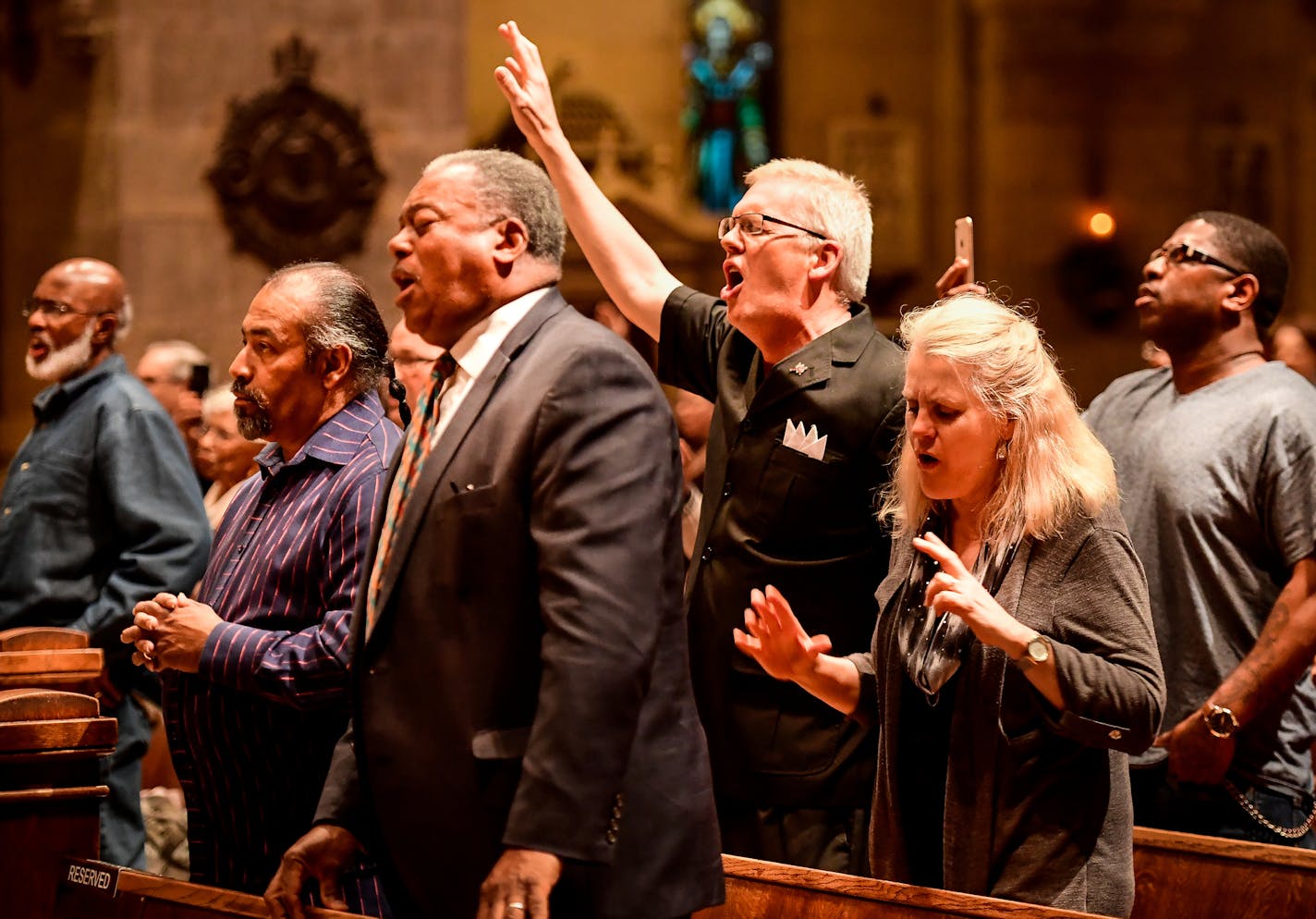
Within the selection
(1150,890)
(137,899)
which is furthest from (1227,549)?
(137,899)

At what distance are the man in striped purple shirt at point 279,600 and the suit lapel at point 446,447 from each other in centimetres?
51

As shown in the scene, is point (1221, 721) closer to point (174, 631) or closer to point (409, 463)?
point (409, 463)

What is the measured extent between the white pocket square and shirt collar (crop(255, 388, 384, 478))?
2.28 ft

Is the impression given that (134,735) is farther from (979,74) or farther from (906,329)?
(979,74)

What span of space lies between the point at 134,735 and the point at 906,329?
7.55 ft

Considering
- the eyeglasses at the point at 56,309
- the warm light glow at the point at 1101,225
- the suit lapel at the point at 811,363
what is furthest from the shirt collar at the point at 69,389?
the warm light glow at the point at 1101,225

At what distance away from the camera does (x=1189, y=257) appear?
3.51 m

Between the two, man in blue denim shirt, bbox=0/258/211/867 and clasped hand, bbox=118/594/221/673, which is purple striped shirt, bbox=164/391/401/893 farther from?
man in blue denim shirt, bbox=0/258/211/867

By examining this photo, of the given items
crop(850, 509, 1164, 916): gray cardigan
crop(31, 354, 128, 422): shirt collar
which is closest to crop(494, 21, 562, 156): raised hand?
crop(850, 509, 1164, 916): gray cardigan

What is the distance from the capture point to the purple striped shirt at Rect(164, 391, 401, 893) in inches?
102

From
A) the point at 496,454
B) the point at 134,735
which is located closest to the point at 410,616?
the point at 496,454

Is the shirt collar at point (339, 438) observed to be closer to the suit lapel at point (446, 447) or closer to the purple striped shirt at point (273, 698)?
the purple striped shirt at point (273, 698)

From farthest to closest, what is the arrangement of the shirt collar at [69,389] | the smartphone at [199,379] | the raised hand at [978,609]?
the smartphone at [199,379]
the shirt collar at [69,389]
the raised hand at [978,609]

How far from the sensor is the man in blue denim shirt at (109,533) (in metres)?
3.84
